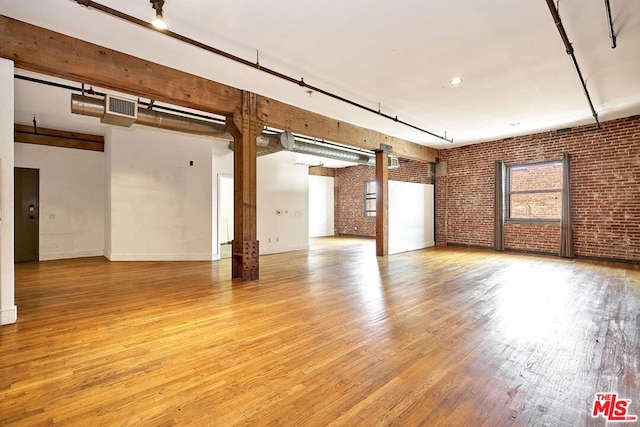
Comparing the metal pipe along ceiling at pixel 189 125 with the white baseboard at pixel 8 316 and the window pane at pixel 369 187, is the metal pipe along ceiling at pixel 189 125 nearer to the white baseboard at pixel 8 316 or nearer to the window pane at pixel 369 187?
the white baseboard at pixel 8 316

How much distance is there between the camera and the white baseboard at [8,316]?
3031 millimetres

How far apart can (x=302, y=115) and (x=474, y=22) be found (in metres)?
3.22

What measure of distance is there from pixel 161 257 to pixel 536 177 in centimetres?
927

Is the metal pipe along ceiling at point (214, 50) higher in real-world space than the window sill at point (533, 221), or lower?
higher

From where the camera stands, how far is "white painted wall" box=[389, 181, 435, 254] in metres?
8.23

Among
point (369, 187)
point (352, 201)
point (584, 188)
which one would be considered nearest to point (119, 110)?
point (584, 188)

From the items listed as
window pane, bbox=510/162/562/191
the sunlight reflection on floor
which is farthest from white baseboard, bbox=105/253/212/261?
window pane, bbox=510/162/562/191

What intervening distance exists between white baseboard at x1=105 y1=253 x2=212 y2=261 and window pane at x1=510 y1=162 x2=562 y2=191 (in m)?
7.97

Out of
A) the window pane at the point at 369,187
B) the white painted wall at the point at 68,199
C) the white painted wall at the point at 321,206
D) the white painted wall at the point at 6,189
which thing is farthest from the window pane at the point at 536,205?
the white painted wall at the point at 68,199

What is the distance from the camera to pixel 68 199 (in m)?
7.18

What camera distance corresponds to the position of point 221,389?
6.50 ft

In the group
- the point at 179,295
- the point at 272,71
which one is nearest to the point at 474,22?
the point at 272,71

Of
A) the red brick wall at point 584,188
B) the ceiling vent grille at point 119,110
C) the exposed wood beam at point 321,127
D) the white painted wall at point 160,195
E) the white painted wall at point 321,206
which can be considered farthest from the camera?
the white painted wall at point 321,206

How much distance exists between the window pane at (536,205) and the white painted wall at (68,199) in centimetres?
1046
